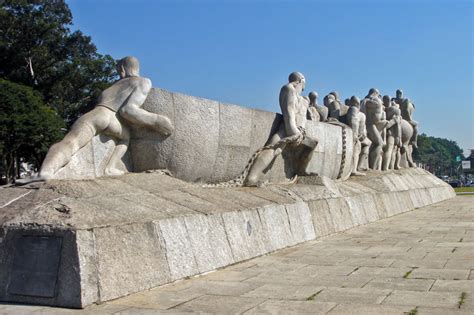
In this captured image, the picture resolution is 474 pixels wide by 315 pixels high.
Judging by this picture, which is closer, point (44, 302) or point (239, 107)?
point (44, 302)

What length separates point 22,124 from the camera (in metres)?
24.3

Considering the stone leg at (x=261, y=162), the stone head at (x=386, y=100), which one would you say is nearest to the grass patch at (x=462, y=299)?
the stone leg at (x=261, y=162)

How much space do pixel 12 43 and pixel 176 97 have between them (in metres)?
24.6

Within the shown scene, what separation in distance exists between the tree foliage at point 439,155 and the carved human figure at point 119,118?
7509 centimetres

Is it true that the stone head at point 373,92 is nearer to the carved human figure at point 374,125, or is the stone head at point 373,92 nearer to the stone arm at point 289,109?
the carved human figure at point 374,125

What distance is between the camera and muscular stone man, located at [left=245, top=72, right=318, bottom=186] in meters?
7.71

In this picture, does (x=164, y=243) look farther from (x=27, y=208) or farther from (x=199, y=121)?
(x=199, y=121)

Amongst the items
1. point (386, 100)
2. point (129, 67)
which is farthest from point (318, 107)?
point (129, 67)

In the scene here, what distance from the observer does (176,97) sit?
6.21m

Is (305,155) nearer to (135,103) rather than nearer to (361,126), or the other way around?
(135,103)

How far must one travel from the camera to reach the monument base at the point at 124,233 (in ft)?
12.2

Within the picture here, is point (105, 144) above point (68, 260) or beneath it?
above

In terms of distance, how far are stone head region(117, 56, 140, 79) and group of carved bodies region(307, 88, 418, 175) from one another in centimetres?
460

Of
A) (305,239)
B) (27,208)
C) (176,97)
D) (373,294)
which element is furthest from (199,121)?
(373,294)
